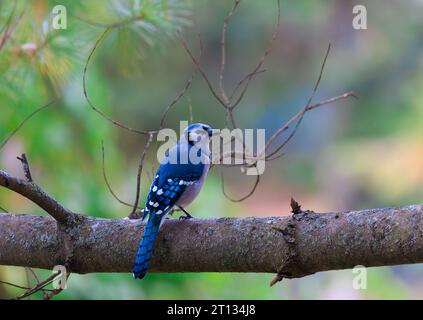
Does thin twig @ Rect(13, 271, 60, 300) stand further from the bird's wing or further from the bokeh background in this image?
the bokeh background

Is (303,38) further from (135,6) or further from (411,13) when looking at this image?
(135,6)

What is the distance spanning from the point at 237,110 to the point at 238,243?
845 cm

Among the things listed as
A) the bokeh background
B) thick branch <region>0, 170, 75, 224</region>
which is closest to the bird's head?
the bokeh background

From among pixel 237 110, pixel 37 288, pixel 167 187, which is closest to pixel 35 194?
pixel 37 288

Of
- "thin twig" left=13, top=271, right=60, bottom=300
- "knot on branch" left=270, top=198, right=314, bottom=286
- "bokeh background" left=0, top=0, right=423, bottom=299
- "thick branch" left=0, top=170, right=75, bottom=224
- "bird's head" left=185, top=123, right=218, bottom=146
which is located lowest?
"thin twig" left=13, top=271, right=60, bottom=300

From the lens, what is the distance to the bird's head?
2.77m

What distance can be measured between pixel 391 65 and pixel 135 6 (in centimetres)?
667

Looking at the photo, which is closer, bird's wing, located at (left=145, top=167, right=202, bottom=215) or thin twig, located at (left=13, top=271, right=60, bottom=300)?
thin twig, located at (left=13, top=271, right=60, bottom=300)

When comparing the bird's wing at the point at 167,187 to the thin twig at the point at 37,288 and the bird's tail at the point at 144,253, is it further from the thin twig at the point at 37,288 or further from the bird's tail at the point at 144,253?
the thin twig at the point at 37,288

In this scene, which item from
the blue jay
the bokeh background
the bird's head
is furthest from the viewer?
the bokeh background

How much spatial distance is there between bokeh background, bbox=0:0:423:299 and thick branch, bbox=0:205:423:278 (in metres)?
0.45

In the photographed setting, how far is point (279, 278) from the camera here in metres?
1.93

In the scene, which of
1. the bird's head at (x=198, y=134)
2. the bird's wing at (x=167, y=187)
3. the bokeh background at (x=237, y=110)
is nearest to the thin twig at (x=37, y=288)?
the bird's wing at (x=167, y=187)
